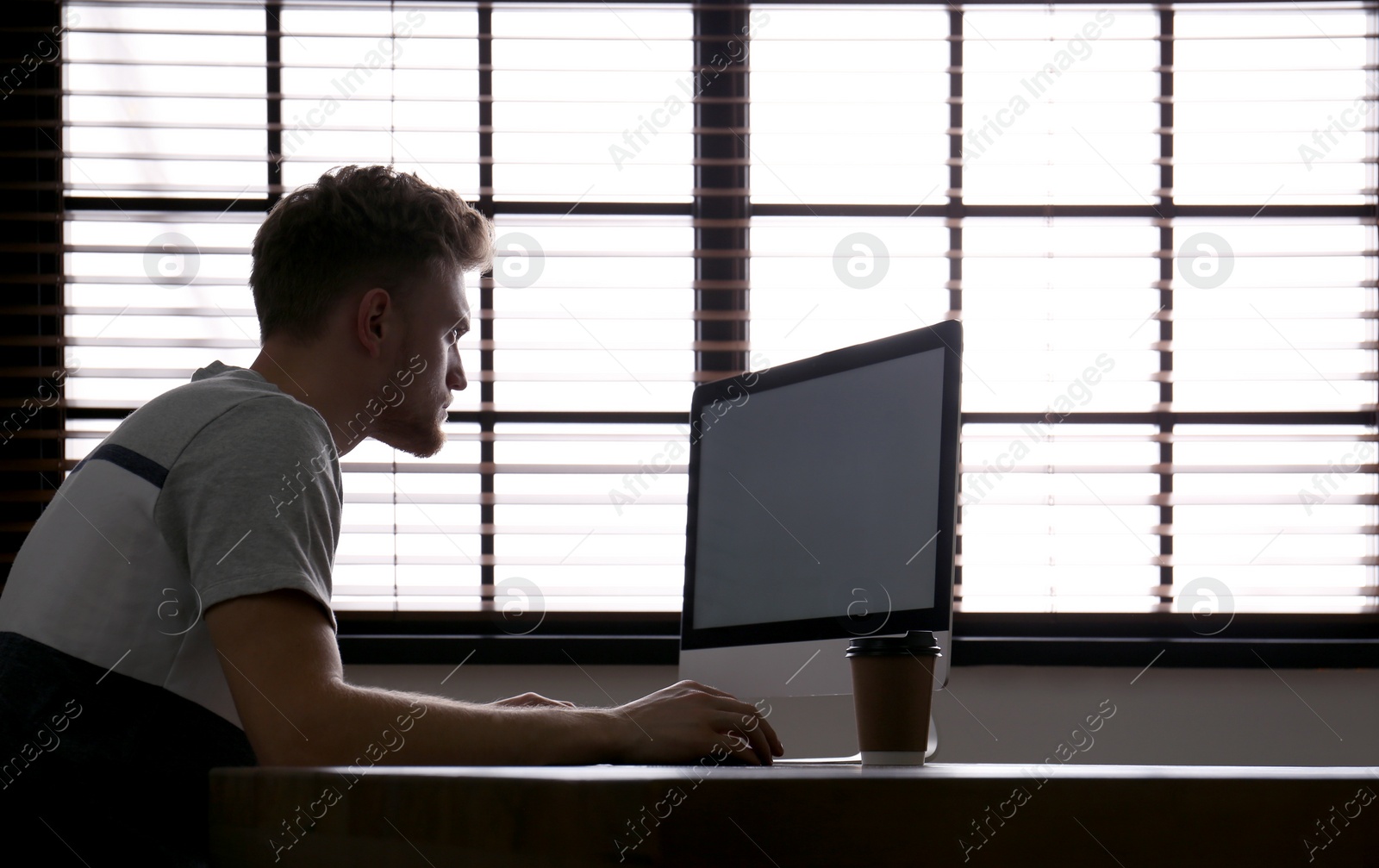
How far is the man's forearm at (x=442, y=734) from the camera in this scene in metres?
0.75

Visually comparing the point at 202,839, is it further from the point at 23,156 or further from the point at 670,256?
the point at 23,156

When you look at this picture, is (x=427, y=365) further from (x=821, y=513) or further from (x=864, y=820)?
(x=864, y=820)

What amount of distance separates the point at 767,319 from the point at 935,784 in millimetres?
1613

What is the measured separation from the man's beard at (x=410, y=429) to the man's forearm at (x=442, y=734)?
498 mm

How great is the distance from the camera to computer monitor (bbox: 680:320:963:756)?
1.01 metres

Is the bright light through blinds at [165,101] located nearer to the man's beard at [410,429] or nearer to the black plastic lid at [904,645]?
the man's beard at [410,429]

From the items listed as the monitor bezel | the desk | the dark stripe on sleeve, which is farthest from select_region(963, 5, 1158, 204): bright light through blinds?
the desk

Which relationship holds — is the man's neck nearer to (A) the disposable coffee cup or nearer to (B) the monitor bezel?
(B) the monitor bezel

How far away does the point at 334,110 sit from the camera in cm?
203

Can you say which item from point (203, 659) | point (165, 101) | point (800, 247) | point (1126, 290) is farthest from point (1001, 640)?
point (165, 101)

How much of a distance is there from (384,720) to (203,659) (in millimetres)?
217

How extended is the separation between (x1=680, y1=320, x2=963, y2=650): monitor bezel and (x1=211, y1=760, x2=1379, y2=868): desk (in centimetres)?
50

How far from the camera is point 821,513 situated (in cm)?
114

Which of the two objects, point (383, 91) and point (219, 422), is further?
point (383, 91)
